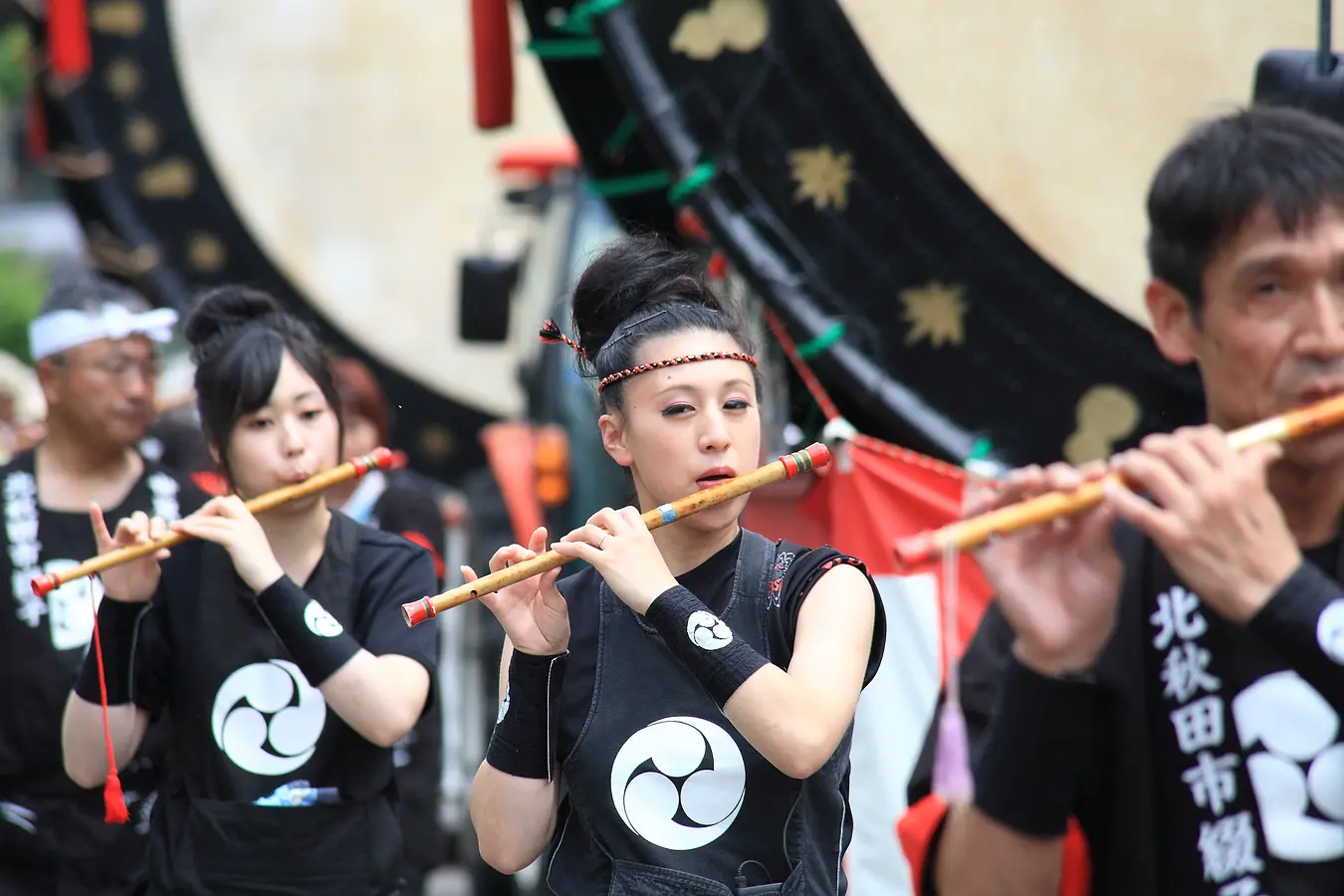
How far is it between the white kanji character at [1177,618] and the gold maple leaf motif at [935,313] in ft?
7.11

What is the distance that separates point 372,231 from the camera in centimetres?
A: 1063

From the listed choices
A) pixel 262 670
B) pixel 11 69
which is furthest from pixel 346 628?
pixel 11 69

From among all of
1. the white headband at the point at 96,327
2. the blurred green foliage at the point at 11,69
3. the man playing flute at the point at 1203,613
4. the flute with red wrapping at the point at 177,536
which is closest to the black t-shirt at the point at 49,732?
the white headband at the point at 96,327

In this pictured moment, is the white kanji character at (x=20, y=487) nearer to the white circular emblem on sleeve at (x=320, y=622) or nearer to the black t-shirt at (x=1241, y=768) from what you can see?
the white circular emblem on sleeve at (x=320, y=622)

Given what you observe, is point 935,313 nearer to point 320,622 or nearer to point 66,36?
point 320,622

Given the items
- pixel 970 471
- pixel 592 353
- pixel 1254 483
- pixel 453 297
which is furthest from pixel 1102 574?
pixel 453 297

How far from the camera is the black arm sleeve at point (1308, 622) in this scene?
172 cm

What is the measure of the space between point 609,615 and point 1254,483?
1.09m

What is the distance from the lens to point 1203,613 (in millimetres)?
1959

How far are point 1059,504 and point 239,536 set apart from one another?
1.82m

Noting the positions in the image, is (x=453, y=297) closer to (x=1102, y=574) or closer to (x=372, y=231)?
(x=372, y=231)

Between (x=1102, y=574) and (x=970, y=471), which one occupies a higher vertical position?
(x=970, y=471)

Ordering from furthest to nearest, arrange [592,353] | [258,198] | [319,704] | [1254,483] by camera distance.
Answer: [258,198] < [319,704] < [592,353] < [1254,483]

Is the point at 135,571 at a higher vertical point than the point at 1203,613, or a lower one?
higher
